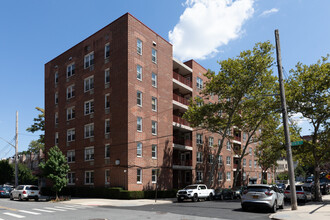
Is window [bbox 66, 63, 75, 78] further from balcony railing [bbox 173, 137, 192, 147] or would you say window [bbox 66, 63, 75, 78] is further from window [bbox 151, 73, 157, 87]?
balcony railing [bbox 173, 137, 192, 147]

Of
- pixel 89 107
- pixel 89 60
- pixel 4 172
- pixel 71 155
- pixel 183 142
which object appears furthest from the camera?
pixel 4 172

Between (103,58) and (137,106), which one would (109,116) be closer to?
(137,106)

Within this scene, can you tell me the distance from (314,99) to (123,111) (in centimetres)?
1879

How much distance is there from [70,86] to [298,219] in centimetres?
3497

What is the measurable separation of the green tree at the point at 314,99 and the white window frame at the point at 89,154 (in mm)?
22381

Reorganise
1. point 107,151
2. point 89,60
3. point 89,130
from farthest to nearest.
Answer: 1. point 89,60
2. point 89,130
3. point 107,151

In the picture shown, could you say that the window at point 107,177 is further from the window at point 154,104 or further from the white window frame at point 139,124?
the window at point 154,104

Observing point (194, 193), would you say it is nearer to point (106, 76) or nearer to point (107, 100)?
point (107, 100)

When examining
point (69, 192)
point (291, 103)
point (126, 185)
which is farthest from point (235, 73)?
point (69, 192)

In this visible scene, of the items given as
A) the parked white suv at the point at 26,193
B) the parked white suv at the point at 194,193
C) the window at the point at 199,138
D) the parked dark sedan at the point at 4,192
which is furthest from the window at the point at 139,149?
the parked dark sedan at the point at 4,192

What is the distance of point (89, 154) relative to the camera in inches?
1463

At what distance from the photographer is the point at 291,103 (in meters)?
28.3

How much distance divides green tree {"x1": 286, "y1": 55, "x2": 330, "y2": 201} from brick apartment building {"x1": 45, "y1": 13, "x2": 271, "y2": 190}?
1491cm

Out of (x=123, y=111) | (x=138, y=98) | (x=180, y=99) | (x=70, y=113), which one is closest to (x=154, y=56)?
(x=138, y=98)
